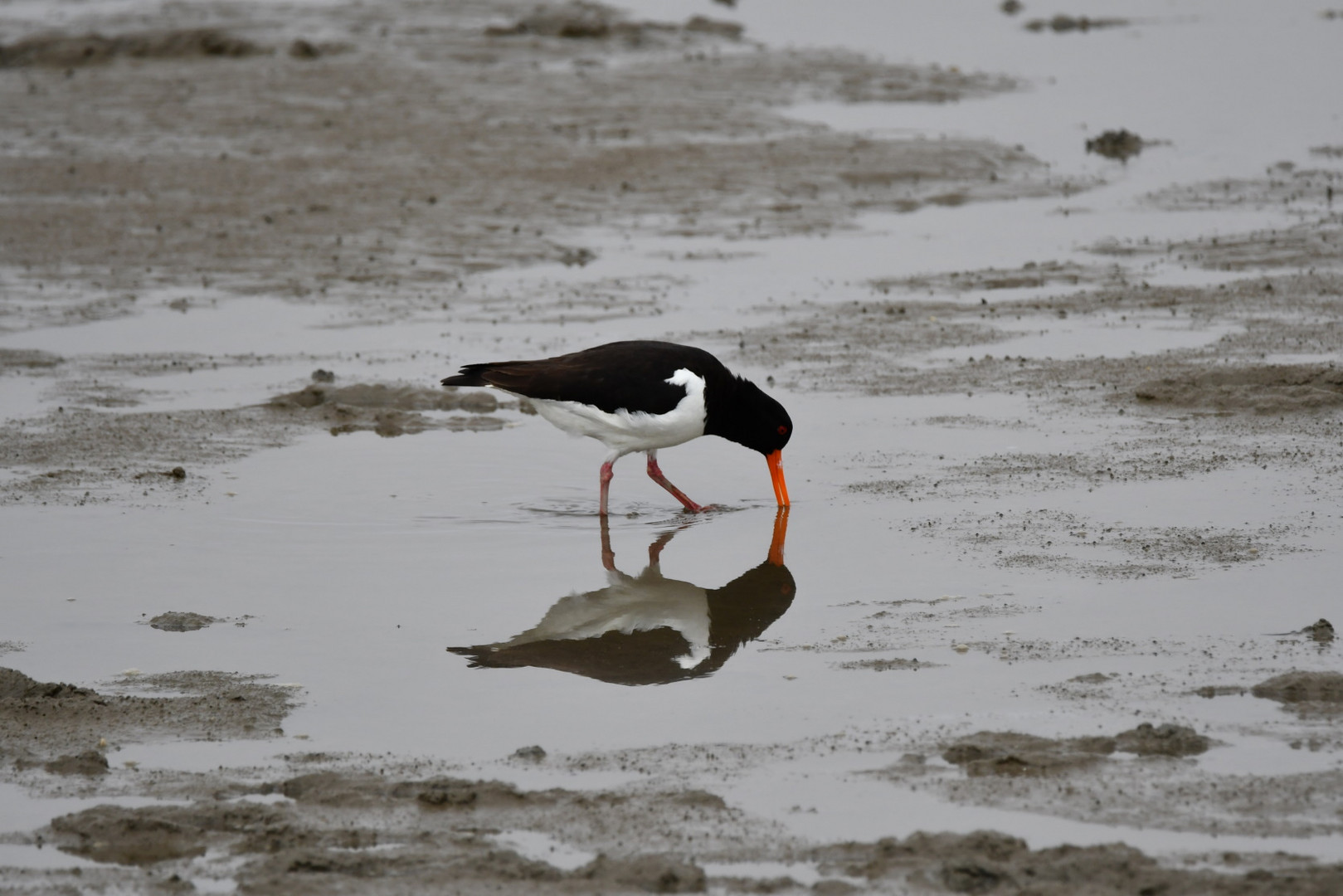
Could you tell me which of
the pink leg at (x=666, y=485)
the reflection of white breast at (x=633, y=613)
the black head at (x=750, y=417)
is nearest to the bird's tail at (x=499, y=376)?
the pink leg at (x=666, y=485)

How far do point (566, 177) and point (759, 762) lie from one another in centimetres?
1126

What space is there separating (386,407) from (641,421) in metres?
2.38

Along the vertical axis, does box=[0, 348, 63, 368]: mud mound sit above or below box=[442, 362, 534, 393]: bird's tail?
below

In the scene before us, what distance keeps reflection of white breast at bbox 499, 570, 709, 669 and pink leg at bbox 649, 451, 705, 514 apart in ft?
3.30

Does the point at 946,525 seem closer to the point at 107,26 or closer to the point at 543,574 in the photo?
the point at 543,574

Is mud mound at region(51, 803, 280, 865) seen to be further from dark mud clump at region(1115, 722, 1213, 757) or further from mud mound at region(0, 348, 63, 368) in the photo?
mud mound at region(0, 348, 63, 368)

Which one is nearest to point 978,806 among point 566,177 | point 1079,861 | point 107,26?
point 1079,861

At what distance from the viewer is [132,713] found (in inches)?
221

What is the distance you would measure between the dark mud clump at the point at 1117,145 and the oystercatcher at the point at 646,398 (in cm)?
915

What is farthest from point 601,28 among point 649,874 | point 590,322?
point 649,874

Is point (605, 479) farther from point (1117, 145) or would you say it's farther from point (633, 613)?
point (1117, 145)

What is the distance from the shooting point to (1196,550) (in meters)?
6.92

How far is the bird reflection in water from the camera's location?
6195mm

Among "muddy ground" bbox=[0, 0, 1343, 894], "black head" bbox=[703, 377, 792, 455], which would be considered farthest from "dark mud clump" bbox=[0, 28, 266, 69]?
"black head" bbox=[703, 377, 792, 455]
